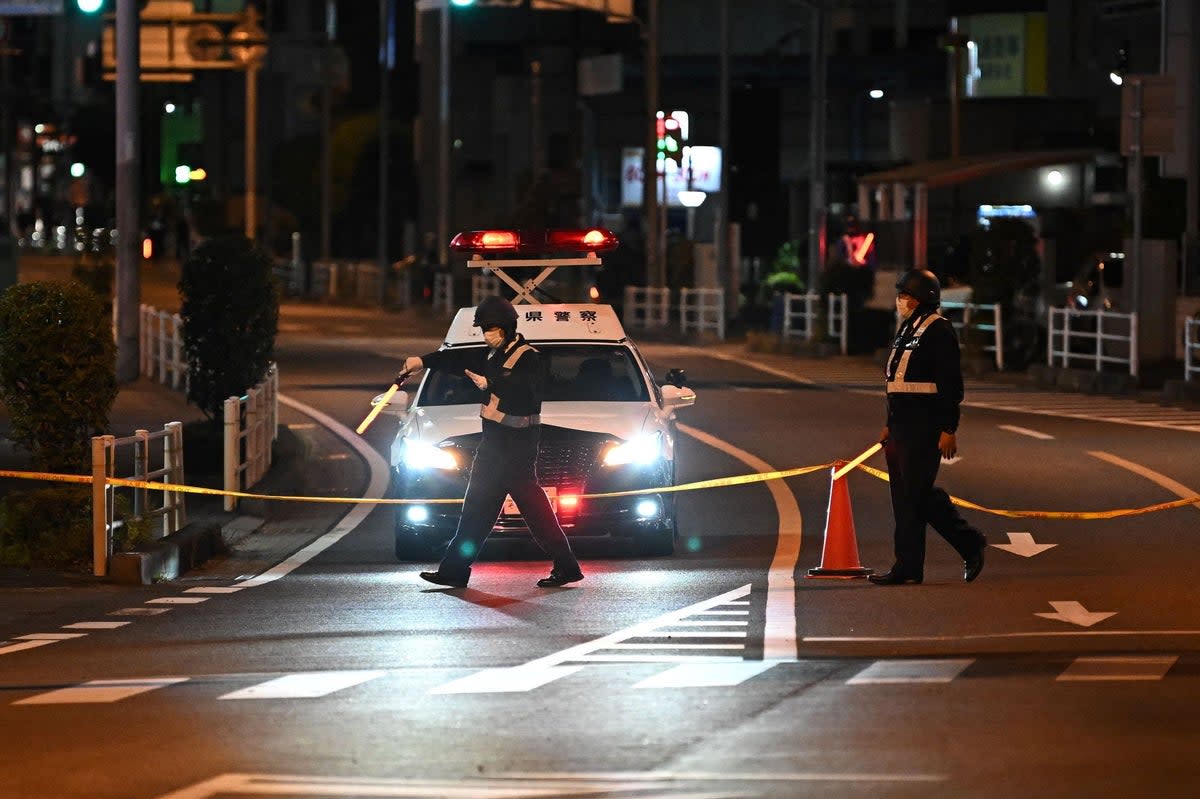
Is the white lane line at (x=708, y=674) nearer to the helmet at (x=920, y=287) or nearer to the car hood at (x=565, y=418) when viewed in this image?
the helmet at (x=920, y=287)

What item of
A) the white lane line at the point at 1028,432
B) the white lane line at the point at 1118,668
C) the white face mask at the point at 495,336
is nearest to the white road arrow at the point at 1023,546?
the white face mask at the point at 495,336

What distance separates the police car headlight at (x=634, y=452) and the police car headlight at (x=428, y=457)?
39.6 inches

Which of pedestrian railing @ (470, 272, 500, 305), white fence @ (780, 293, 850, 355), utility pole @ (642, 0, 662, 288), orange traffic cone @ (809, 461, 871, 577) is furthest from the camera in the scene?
pedestrian railing @ (470, 272, 500, 305)

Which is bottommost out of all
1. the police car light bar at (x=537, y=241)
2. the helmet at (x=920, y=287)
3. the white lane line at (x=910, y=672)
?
the white lane line at (x=910, y=672)

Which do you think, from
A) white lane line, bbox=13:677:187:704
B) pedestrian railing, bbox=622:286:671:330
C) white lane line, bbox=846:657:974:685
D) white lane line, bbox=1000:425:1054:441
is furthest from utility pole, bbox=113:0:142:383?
white lane line, bbox=846:657:974:685

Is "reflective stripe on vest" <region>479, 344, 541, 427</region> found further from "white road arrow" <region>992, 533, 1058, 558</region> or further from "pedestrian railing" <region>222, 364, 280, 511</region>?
"pedestrian railing" <region>222, 364, 280, 511</region>

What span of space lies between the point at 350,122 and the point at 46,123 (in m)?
41.9

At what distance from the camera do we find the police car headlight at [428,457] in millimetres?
15562

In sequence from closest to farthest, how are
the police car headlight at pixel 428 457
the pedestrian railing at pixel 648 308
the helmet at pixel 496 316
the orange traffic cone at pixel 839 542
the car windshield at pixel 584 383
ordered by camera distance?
the helmet at pixel 496 316, the orange traffic cone at pixel 839 542, the police car headlight at pixel 428 457, the car windshield at pixel 584 383, the pedestrian railing at pixel 648 308

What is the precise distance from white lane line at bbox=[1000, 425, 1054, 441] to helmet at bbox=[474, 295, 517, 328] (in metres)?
12.0

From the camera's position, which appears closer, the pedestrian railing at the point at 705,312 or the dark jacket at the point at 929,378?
the dark jacket at the point at 929,378

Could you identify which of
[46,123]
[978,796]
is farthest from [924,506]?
[46,123]

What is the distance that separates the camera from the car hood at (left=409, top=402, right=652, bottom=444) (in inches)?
613

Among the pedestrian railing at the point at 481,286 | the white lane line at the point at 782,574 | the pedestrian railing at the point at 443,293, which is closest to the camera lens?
the white lane line at the point at 782,574
